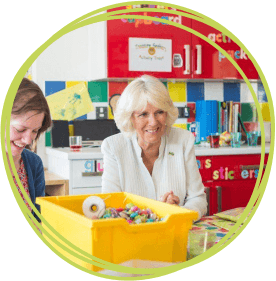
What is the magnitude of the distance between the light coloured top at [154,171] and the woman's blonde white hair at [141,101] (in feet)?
0.22

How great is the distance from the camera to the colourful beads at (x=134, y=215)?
1033 mm

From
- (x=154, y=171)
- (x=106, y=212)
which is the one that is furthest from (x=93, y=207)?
(x=154, y=171)

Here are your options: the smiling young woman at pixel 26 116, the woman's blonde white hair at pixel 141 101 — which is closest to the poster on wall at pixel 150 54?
the woman's blonde white hair at pixel 141 101

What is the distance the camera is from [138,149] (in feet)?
5.18

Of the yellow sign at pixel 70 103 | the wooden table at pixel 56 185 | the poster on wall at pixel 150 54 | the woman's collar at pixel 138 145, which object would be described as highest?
the poster on wall at pixel 150 54

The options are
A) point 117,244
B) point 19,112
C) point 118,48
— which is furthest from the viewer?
point 118,48

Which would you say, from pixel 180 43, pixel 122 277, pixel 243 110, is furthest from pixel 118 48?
pixel 122 277

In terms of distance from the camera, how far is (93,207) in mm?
1088

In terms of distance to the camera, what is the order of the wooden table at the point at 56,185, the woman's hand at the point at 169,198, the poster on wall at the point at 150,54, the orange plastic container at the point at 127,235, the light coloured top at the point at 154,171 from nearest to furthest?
the orange plastic container at the point at 127,235
the woman's hand at the point at 169,198
the light coloured top at the point at 154,171
the wooden table at the point at 56,185
the poster on wall at the point at 150,54

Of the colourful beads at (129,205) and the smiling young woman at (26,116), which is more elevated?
the smiling young woman at (26,116)

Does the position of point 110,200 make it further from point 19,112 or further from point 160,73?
point 160,73

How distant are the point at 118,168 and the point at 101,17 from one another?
54cm

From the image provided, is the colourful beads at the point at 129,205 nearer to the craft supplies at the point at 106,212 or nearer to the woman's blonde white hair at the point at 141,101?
the craft supplies at the point at 106,212

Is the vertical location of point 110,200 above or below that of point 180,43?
below
